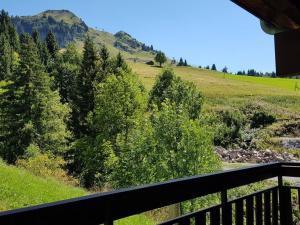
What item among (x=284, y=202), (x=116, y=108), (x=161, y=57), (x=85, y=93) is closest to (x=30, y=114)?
(x=85, y=93)

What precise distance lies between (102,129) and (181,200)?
144 feet

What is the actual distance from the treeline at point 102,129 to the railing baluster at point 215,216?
103ft

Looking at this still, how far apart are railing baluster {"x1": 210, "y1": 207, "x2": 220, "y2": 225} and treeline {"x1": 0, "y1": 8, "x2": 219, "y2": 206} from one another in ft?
103

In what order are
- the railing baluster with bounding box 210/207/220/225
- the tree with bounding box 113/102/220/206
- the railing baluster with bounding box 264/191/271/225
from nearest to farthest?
the railing baluster with bounding box 210/207/220/225 → the railing baluster with bounding box 264/191/271/225 → the tree with bounding box 113/102/220/206

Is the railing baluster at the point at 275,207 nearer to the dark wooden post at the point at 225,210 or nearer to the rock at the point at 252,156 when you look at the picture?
the dark wooden post at the point at 225,210

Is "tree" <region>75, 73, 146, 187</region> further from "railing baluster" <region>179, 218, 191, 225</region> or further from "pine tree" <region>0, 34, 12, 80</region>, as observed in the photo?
"railing baluster" <region>179, 218, 191, 225</region>

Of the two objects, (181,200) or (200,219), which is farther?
(200,219)

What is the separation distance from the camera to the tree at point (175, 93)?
59500mm

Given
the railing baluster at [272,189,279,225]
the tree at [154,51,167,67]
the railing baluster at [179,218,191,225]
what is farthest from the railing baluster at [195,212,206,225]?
the tree at [154,51,167,67]

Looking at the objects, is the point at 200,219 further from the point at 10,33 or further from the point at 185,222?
the point at 10,33

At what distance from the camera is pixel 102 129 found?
46.6m

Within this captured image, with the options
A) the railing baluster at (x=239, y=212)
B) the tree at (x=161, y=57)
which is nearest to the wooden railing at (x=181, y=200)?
the railing baluster at (x=239, y=212)

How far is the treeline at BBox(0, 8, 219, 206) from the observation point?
36.6 metres

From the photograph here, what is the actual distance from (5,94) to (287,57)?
51.7m
